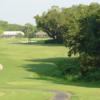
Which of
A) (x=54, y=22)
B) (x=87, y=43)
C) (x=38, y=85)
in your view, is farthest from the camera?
(x=54, y=22)

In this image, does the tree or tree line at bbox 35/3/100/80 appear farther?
the tree

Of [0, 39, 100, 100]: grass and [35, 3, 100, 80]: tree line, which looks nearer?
[0, 39, 100, 100]: grass

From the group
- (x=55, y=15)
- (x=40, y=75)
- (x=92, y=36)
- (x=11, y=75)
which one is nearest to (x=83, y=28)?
(x=92, y=36)

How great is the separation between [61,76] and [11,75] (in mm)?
5004

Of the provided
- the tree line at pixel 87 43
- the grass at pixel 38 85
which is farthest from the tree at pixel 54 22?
the grass at pixel 38 85

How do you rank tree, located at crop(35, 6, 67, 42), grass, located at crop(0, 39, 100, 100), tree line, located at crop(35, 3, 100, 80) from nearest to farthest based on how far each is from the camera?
grass, located at crop(0, 39, 100, 100) < tree line, located at crop(35, 3, 100, 80) < tree, located at crop(35, 6, 67, 42)

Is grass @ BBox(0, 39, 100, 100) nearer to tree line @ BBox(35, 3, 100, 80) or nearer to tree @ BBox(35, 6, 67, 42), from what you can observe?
tree line @ BBox(35, 3, 100, 80)

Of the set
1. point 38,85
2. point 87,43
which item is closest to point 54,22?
point 87,43

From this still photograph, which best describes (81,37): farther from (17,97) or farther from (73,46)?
(17,97)

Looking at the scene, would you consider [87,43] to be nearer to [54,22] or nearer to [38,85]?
[38,85]

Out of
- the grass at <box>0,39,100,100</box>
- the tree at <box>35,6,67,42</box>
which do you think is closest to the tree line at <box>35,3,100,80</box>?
the grass at <box>0,39,100,100</box>

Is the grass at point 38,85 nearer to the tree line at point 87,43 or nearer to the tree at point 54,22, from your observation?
the tree line at point 87,43

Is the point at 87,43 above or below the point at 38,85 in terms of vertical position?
above

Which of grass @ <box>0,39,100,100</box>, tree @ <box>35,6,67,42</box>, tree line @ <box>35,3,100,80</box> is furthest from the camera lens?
tree @ <box>35,6,67,42</box>
